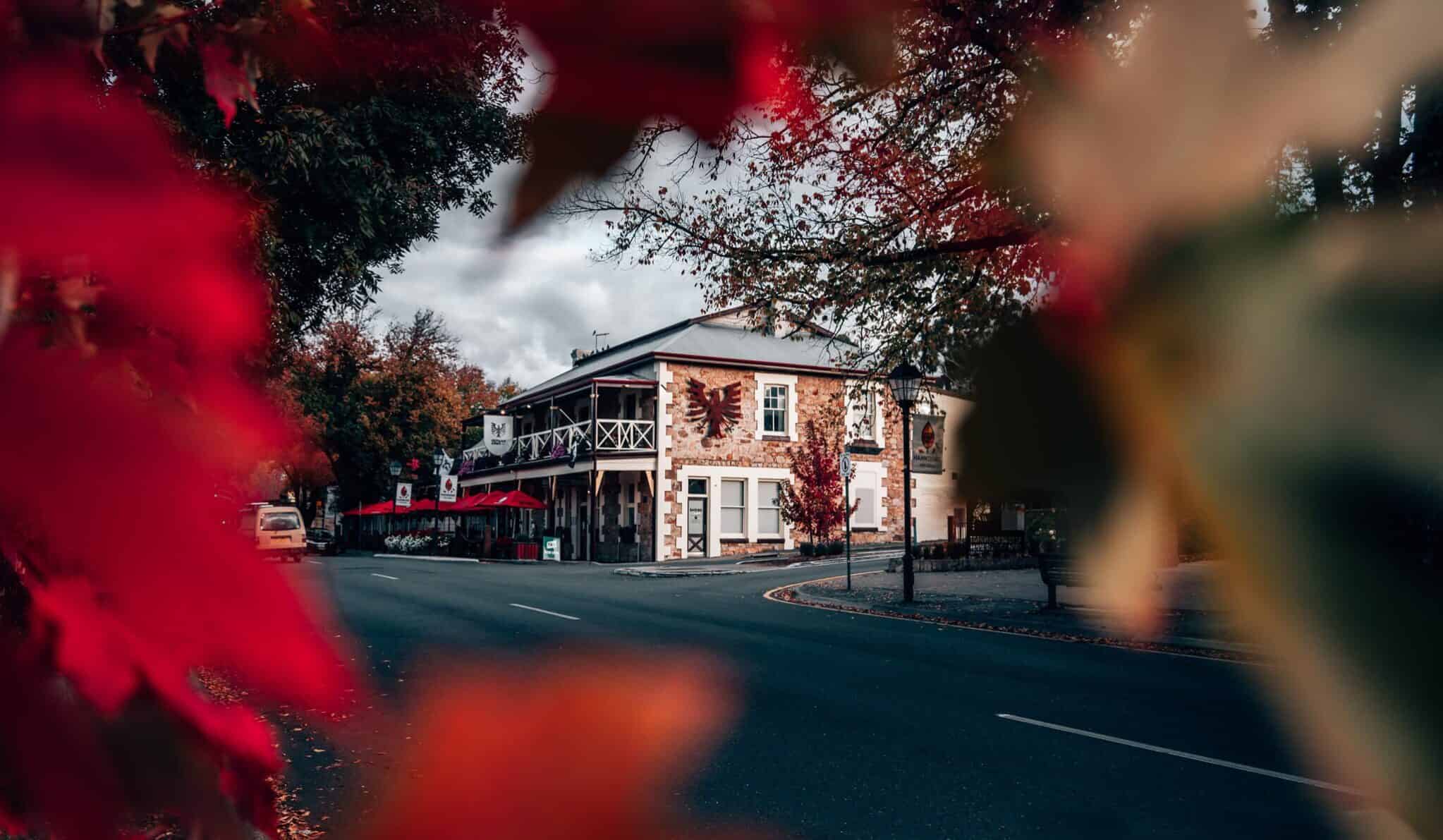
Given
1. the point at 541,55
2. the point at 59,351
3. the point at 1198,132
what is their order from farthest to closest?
1. the point at 1198,132
2. the point at 541,55
3. the point at 59,351

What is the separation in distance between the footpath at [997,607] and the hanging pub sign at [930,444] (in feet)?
16.7

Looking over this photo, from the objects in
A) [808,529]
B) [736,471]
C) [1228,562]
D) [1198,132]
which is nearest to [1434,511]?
[1228,562]

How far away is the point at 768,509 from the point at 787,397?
3.78 meters

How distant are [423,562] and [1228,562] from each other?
29.4 metres

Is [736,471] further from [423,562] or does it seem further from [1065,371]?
[1065,371]

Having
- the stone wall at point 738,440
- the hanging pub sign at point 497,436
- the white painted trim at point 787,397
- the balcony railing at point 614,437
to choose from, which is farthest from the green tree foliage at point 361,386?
the white painted trim at point 787,397

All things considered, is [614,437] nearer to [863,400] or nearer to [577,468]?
[577,468]

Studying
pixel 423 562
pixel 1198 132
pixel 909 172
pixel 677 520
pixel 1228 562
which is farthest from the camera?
pixel 677 520

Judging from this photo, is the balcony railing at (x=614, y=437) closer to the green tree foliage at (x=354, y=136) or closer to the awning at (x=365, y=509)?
the awning at (x=365, y=509)

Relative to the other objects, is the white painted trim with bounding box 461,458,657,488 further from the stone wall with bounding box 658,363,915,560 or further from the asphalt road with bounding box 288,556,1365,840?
the asphalt road with bounding box 288,556,1365,840

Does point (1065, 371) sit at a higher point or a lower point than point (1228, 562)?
higher

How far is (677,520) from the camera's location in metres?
31.8

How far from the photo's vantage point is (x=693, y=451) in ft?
106

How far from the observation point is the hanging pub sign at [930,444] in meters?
1.01
